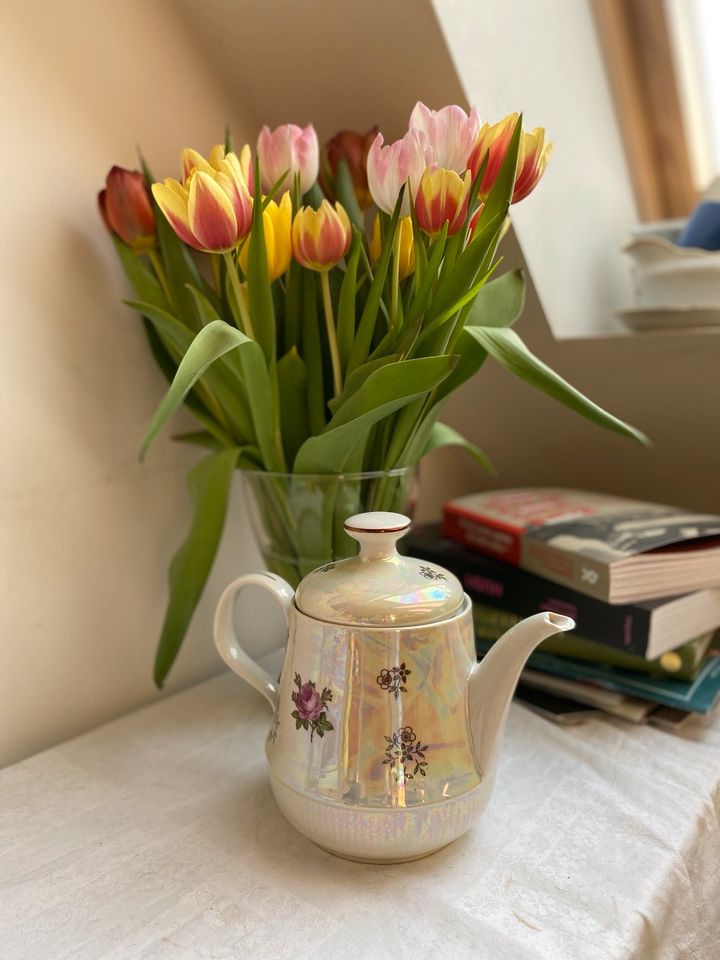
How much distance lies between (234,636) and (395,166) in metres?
0.35

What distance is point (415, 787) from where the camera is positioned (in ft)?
1.64

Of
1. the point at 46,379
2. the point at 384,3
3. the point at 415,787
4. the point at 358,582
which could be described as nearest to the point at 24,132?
the point at 46,379

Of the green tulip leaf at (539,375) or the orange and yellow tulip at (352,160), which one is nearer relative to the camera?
the green tulip leaf at (539,375)

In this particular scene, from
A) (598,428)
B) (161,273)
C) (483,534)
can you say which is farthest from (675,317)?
(161,273)

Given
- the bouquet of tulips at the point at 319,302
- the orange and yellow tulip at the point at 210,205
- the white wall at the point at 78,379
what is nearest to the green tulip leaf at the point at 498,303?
the bouquet of tulips at the point at 319,302

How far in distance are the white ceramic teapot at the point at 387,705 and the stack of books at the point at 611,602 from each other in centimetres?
22

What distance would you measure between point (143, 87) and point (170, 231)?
0.17 meters

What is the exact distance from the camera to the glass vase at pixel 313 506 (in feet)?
2.12

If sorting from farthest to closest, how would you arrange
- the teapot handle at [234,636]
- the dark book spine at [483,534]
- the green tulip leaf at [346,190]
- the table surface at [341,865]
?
the dark book spine at [483,534] < the green tulip leaf at [346,190] < the teapot handle at [234,636] < the table surface at [341,865]

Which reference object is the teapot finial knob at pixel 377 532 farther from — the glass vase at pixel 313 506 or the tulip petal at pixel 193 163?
the tulip petal at pixel 193 163

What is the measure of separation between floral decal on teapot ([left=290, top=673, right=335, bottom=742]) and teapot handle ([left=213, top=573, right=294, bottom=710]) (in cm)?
4

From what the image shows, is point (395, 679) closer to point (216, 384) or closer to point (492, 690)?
point (492, 690)

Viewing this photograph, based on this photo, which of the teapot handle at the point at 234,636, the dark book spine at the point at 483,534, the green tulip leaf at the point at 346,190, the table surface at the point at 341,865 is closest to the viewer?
the table surface at the point at 341,865

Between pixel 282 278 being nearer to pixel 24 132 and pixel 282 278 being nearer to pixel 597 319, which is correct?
pixel 24 132
